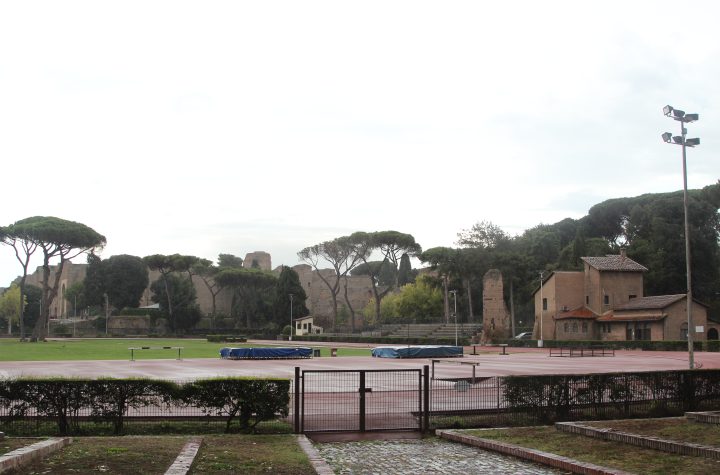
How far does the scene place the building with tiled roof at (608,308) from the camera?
2192 inches

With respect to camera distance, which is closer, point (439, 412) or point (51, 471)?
point (51, 471)

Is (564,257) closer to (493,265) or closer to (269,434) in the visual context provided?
(493,265)

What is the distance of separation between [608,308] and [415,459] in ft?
195

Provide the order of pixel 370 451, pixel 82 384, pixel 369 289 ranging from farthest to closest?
pixel 369 289 < pixel 82 384 < pixel 370 451

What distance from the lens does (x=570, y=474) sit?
811cm

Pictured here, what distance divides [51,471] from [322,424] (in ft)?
16.9

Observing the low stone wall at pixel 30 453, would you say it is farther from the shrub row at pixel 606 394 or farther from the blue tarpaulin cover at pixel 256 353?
the blue tarpaulin cover at pixel 256 353

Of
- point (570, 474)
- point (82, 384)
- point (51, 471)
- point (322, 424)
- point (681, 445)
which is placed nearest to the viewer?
point (51, 471)

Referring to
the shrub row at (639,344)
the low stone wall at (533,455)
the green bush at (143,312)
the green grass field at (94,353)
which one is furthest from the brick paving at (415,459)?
the green bush at (143,312)

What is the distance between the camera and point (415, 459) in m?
9.23

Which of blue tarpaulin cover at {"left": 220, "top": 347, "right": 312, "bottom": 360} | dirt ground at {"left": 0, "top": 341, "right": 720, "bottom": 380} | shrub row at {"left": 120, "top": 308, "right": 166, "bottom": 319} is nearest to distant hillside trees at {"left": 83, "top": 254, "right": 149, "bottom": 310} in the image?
shrub row at {"left": 120, "top": 308, "right": 166, "bottom": 319}

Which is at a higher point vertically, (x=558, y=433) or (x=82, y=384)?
(x=82, y=384)

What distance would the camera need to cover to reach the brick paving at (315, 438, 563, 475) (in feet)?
27.5

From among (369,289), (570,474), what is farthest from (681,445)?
(369,289)
